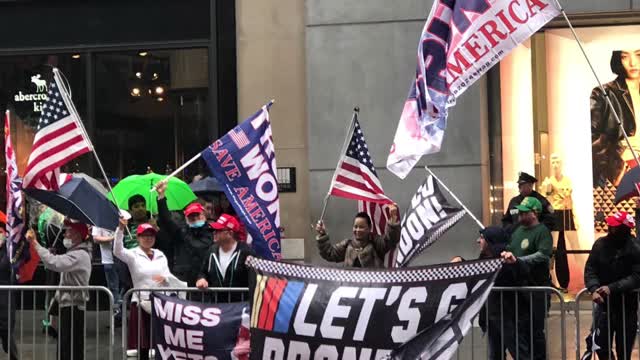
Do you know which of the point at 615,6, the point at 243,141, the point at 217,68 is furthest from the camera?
the point at 217,68

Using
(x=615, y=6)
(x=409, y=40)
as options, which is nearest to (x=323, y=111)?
(x=409, y=40)

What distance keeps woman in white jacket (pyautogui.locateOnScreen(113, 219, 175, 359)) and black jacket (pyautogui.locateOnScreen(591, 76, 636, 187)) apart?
7.43 m

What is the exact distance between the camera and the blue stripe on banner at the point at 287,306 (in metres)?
8.21

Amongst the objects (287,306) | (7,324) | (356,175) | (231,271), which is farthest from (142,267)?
(287,306)

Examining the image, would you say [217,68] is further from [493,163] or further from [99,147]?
[493,163]

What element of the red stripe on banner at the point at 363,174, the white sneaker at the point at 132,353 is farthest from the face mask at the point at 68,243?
the red stripe on banner at the point at 363,174

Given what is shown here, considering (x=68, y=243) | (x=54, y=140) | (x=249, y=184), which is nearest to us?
(x=54, y=140)

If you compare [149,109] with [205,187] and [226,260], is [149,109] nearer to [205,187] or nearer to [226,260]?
[205,187]

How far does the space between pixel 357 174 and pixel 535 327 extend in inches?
94.2

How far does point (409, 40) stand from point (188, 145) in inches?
138

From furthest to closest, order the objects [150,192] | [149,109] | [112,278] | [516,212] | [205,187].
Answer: [149,109] < [112,278] < [205,187] < [150,192] < [516,212]

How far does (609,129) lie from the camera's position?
52.5 feet

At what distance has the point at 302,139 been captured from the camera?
1574cm

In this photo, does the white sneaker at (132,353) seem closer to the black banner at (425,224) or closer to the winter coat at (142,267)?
the winter coat at (142,267)
